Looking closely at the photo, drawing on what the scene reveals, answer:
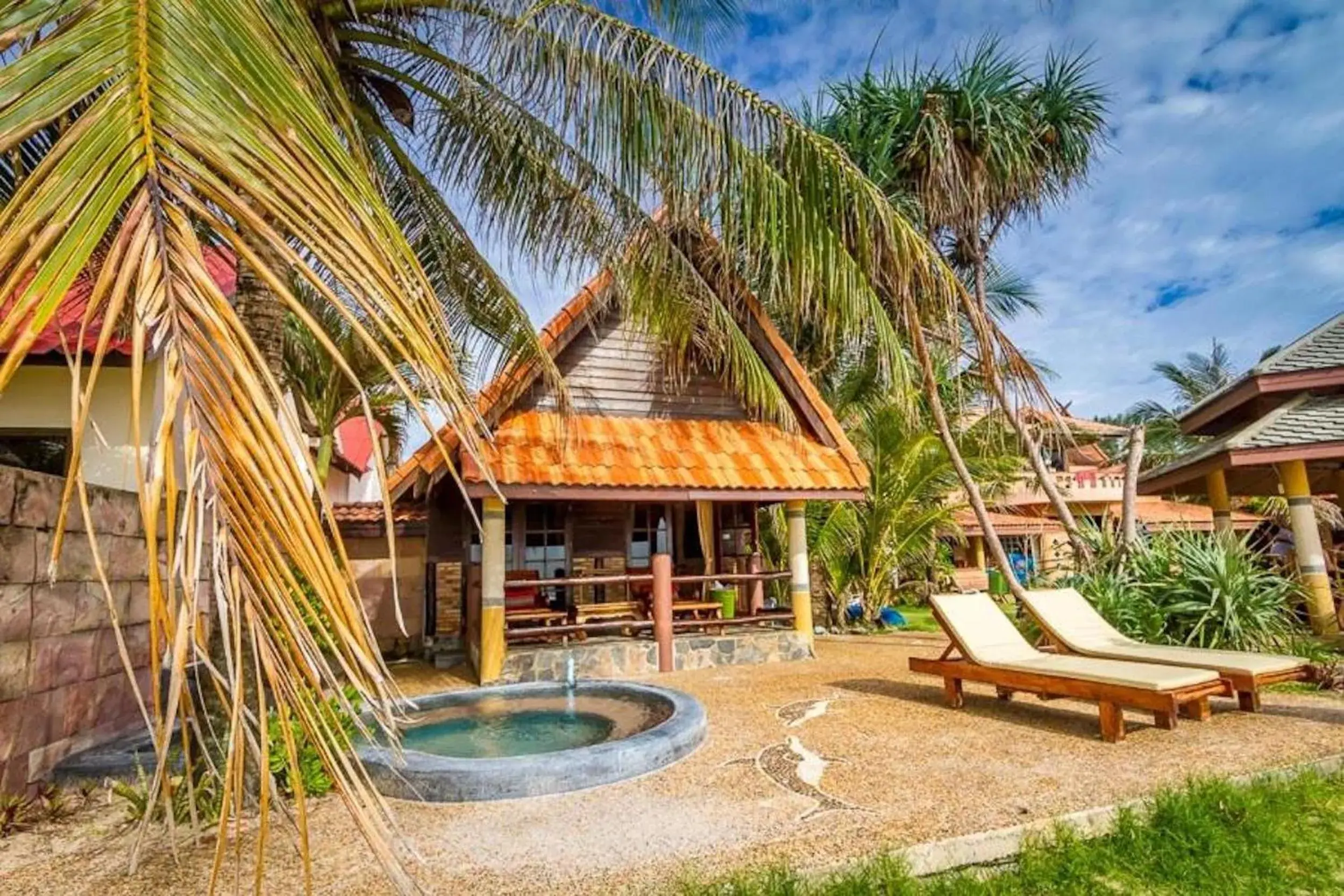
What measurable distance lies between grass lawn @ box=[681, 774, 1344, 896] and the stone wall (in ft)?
13.6

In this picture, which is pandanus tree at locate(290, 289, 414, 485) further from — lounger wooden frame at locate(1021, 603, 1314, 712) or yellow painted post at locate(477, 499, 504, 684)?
lounger wooden frame at locate(1021, 603, 1314, 712)

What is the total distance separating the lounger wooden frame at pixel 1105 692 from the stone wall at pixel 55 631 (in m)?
6.38

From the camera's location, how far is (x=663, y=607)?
9.52m

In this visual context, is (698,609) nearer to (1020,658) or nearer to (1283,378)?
(1020,658)

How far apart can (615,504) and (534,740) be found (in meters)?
6.48

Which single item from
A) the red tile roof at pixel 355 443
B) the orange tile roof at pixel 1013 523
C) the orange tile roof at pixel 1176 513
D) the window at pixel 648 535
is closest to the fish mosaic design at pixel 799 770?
the window at pixel 648 535

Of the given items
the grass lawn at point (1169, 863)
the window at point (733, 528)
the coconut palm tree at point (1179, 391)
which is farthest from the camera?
the coconut palm tree at point (1179, 391)

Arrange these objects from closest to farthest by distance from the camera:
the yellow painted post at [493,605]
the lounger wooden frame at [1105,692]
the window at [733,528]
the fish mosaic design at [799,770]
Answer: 1. the fish mosaic design at [799,770]
2. the lounger wooden frame at [1105,692]
3. the yellow painted post at [493,605]
4. the window at [733,528]

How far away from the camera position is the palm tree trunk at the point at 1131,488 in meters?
10.1

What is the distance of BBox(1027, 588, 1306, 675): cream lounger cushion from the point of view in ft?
19.6

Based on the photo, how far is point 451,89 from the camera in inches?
228

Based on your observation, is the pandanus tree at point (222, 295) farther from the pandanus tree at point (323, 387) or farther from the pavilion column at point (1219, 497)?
the pavilion column at point (1219, 497)

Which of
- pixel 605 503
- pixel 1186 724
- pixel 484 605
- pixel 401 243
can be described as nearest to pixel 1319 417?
pixel 1186 724

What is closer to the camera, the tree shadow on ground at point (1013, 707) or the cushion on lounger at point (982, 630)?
the tree shadow on ground at point (1013, 707)
